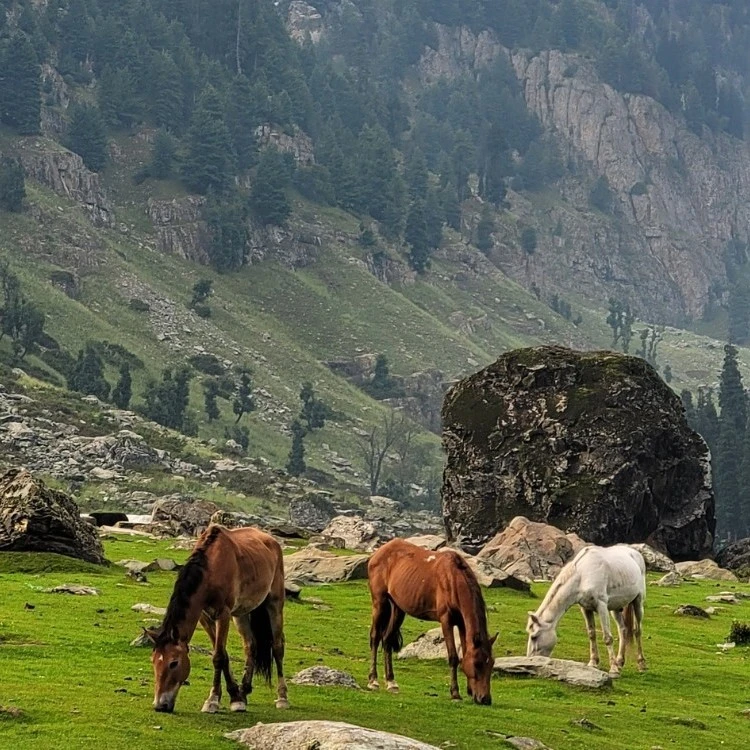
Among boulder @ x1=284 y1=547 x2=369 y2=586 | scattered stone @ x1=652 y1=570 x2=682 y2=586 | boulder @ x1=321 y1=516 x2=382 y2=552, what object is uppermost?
boulder @ x1=321 y1=516 x2=382 y2=552

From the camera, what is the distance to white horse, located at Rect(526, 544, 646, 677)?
102ft

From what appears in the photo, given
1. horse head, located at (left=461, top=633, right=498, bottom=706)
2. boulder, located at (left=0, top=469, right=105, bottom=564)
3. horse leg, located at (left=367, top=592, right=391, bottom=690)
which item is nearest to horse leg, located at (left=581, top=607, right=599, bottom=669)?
horse leg, located at (left=367, top=592, right=391, bottom=690)

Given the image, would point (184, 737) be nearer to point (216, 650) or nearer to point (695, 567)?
point (216, 650)

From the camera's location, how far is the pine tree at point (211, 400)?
548 ft

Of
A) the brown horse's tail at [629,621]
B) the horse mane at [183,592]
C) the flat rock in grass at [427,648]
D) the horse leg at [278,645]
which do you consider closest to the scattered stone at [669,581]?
the brown horse's tail at [629,621]

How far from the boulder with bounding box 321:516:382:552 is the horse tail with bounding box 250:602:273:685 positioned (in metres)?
45.7

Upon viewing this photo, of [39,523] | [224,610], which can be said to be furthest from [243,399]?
[224,610]

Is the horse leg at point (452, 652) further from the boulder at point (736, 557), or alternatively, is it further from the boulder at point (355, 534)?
the boulder at point (736, 557)

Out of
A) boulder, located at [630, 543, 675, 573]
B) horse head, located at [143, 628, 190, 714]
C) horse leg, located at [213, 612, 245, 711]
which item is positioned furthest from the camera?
Result: boulder, located at [630, 543, 675, 573]

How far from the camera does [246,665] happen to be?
23.3m

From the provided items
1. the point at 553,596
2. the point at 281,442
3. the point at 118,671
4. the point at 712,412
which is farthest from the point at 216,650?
the point at 281,442

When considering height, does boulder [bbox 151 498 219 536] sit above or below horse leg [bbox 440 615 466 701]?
above

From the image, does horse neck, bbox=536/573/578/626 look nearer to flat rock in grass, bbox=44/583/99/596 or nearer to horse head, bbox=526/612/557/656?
horse head, bbox=526/612/557/656

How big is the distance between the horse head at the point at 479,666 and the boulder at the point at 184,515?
4814 centimetres
